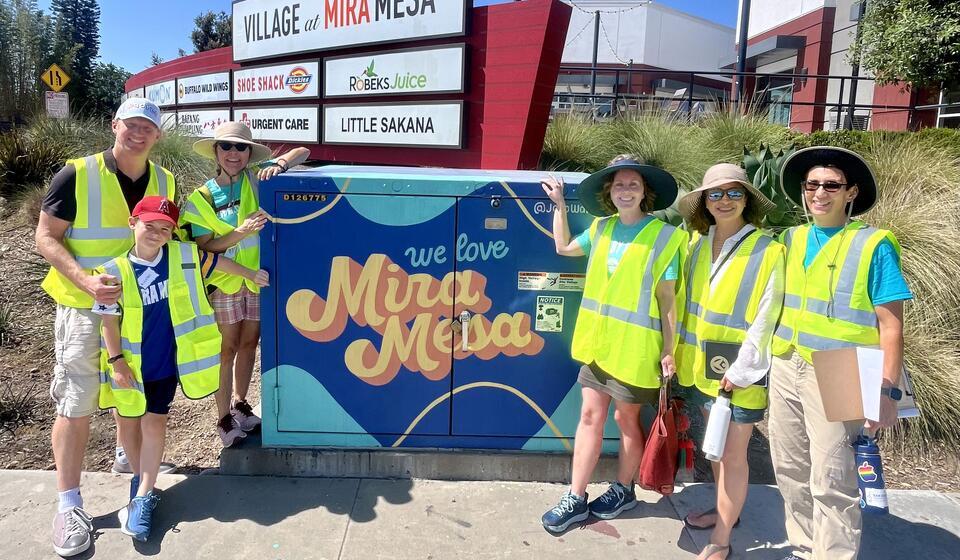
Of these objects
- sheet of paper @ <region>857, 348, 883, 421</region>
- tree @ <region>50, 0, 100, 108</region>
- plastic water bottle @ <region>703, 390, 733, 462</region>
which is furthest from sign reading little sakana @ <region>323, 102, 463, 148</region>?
tree @ <region>50, 0, 100, 108</region>

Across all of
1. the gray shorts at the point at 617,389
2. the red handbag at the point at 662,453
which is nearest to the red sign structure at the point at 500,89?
the gray shorts at the point at 617,389

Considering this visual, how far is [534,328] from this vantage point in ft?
11.0

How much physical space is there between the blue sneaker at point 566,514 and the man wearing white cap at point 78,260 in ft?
6.95

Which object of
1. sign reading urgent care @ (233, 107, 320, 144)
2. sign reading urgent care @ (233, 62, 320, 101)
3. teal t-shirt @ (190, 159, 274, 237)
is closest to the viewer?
teal t-shirt @ (190, 159, 274, 237)

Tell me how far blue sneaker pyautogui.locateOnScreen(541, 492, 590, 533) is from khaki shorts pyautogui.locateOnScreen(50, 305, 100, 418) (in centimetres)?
223

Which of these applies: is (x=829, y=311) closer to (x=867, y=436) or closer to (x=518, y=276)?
(x=867, y=436)

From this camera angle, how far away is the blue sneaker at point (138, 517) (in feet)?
9.39

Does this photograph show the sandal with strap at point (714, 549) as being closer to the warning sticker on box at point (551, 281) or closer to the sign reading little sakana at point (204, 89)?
the warning sticker on box at point (551, 281)

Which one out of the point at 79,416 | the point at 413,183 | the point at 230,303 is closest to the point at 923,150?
the point at 413,183

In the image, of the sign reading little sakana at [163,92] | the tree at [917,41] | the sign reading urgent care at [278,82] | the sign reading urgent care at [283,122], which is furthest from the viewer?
the sign reading little sakana at [163,92]

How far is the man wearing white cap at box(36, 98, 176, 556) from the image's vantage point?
277 centimetres

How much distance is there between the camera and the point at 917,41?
341 inches

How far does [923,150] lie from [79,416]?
26.6 feet

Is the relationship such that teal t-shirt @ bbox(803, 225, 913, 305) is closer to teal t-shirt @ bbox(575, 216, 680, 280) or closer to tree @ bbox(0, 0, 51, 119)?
teal t-shirt @ bbox(575, 216, 680, 280)
